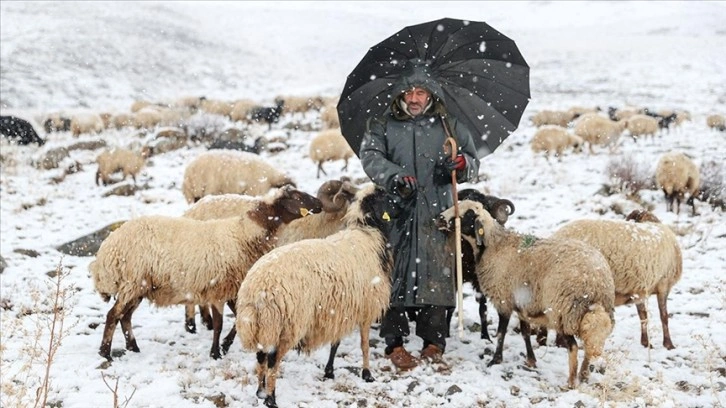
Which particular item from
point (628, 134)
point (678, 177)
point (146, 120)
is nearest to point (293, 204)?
point (678, 177)

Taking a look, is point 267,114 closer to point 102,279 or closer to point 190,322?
point 190,322

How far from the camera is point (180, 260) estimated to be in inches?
204

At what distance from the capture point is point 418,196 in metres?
5.25

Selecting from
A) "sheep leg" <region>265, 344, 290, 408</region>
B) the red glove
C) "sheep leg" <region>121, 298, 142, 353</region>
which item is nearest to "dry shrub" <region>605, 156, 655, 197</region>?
the red glove

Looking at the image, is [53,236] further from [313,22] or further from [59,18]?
[313,22]

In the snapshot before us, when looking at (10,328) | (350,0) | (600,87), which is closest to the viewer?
(10,328)

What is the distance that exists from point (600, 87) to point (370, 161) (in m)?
37.0

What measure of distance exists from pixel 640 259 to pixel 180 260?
4305 mm

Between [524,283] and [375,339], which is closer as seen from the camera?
[524,283]

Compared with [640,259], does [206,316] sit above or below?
below

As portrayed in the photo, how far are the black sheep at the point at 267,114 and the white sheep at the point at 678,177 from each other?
15203mm

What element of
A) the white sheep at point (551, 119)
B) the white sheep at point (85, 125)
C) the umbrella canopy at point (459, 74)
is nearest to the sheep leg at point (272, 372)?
the umbrella canopy at point (459, 74)

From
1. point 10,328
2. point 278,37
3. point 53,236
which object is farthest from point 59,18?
point 10,328

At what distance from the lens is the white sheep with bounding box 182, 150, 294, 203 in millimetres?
10320
